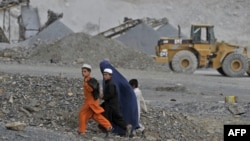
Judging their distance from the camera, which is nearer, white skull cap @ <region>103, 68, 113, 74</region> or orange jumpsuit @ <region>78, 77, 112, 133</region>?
orange jumpsuit @ <region>78, 77, 112, 133</region>

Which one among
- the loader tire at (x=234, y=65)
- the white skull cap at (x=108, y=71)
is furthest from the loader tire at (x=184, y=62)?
the white skull cap at (x=108, y=71)

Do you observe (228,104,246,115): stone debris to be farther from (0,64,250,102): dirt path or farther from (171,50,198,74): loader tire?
(171,50,198,74): loader tire

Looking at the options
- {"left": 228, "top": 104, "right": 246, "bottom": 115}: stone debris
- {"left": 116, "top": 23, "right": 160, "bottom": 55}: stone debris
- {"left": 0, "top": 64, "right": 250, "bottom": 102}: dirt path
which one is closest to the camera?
{"left": 228, "top": 104, "right": 246, "bottom": 115}: stone debris

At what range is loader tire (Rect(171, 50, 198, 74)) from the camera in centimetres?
2689

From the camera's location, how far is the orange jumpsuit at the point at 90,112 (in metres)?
10.0

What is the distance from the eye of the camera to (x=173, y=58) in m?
27.1

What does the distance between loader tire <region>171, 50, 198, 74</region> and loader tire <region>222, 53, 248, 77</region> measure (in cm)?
116

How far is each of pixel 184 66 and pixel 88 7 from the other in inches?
901

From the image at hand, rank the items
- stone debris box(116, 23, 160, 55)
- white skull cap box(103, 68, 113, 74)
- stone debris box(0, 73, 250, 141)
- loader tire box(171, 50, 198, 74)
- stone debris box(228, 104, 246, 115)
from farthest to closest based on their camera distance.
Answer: stone debris box(116, 23, 160, 55)
loader tire box(171, 50, 198, 74)
stone debris box(228, 104, 246, 115)
stone debris box(0, 73, 250, 141)
white skull cap box(103, 68, 113, 74)

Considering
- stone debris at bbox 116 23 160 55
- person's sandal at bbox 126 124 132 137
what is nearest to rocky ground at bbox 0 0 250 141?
person's sandal at bbox 126 124 132 137

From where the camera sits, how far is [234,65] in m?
27.1

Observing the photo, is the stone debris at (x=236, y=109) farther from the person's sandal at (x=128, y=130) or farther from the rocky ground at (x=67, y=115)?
the person's sandal at (x=128, y=130)

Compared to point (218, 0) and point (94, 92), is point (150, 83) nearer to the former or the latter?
point (94, 92)

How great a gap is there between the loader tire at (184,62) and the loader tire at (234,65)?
1.16m
